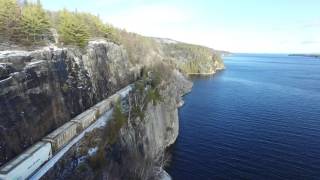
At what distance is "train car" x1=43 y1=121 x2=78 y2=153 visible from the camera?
31250mm

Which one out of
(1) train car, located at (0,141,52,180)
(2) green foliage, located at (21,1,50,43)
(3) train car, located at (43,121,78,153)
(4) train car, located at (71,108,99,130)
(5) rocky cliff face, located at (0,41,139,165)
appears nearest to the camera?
(1) train car, located at (0,141,52,180)

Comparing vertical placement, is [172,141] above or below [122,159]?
below

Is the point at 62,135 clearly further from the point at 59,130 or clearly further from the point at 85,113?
the point at 85,113

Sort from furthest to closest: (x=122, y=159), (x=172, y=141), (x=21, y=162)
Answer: (x=172, y=141) < (x=122, y=159) < (x=21, y=162)

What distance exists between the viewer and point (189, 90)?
123125 millimetres

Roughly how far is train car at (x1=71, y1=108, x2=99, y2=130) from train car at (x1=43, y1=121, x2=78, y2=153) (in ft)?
3.85

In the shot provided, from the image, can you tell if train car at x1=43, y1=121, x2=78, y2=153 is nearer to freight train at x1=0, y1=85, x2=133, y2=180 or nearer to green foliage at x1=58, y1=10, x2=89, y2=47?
freight train at x1=0, y1=85, x2=133, y2=180

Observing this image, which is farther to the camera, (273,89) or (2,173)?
(273,89)

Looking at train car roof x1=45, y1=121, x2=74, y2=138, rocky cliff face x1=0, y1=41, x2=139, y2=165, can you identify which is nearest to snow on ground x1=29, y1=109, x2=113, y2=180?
train car roof x1=45, y1=121, x2=74, y2=138

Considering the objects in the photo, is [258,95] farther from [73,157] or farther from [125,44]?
[73,157]

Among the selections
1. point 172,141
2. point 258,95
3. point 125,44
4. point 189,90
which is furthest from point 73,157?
point 189,90

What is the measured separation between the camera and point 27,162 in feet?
88.1

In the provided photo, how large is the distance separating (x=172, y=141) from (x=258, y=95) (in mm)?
53885

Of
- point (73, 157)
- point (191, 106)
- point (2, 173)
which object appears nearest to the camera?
point (2, 173)
